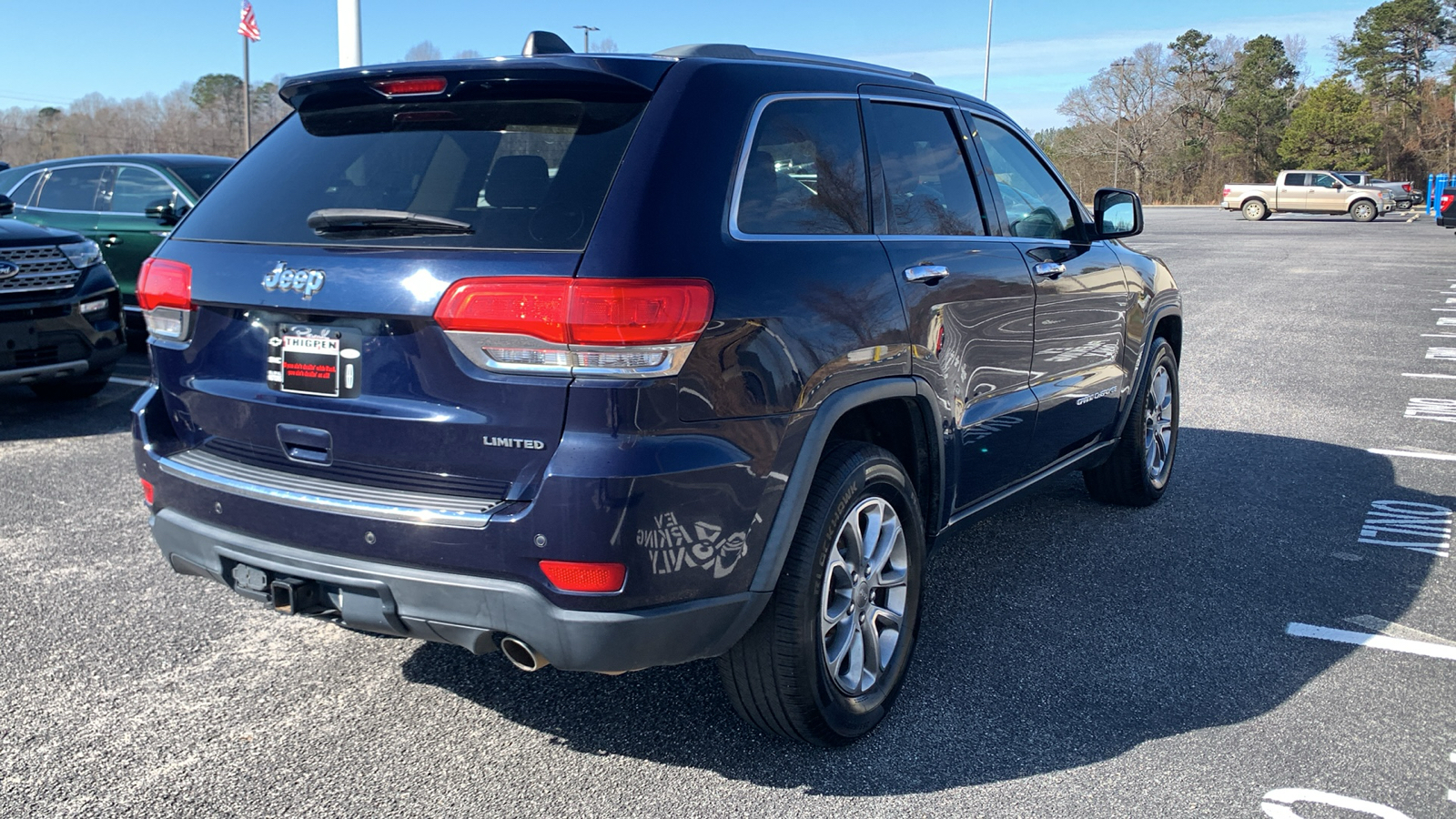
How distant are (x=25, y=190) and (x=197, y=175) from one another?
2180 mm

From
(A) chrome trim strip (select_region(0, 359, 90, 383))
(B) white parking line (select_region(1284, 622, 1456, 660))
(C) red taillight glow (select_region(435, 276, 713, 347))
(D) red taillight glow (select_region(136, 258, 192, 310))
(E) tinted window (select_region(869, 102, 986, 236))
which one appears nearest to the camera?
(C) red taillight glow (select_region(435, 276, 713, 347))

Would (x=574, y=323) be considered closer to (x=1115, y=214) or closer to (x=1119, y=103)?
(x=1115, y=214)

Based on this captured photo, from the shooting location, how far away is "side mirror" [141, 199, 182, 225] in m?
9.00

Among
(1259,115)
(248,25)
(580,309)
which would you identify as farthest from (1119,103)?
(580,309)

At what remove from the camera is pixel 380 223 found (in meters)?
2.73

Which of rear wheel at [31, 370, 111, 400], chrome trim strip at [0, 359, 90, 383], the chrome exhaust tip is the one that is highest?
chrome trim strip at [0, 359, 90, 383]

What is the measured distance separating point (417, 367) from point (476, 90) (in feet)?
2.41

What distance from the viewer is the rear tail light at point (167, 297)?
303 centimetres

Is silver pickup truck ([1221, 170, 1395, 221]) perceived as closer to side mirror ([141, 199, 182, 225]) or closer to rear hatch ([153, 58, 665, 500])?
side mirror ([141, 199, 182, 225])

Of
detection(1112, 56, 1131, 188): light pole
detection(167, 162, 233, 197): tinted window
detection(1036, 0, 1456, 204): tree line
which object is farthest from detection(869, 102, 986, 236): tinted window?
detection(1112, 56, 1131, 188): light pole

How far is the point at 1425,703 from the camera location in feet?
11.5

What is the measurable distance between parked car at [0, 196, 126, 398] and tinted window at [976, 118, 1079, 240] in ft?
18.5

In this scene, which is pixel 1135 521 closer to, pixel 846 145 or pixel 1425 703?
pixel 1425 703

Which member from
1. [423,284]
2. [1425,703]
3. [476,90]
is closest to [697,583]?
[423,284]
